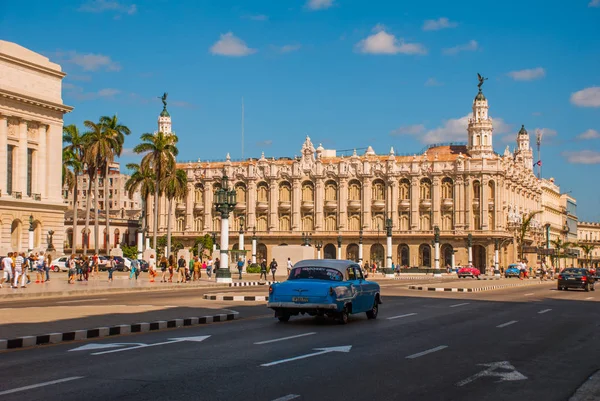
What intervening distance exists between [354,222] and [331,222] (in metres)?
3.12

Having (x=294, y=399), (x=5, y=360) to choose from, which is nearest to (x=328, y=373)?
(x=294, y=399)

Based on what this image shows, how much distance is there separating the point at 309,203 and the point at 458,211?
20.0 m

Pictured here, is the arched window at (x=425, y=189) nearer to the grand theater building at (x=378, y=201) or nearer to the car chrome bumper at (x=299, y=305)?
the grand theater building at (x=378, y=201)

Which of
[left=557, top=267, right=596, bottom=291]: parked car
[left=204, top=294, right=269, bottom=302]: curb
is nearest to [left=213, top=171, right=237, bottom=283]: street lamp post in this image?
[left=204, top=294, right=269, bottom=302]: curb

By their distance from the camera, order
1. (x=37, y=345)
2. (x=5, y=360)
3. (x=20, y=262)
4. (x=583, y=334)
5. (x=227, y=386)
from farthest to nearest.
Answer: (x=20, y=262), (x=583, y=334), (x=37, y=345), (x=5, y=360), (x=227, y=386)

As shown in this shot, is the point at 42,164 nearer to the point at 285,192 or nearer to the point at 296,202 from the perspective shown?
the point at 296,202

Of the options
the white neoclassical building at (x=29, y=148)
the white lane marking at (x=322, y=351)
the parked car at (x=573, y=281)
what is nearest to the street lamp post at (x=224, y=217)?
the parked car at (x=573, y=281)

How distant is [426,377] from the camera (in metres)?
11.1

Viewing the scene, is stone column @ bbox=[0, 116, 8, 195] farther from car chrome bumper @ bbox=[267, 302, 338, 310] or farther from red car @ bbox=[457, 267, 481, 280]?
car chrome bumper @ bbox=[267, 302, 338, 310]

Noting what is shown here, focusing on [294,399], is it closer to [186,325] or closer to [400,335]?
[400,335]

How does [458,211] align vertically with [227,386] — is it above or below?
above

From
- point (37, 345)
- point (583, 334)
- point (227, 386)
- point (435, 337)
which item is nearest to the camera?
point (227, 386)

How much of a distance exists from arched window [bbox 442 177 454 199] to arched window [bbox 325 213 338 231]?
14.6 metres

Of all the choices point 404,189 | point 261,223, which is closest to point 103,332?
point 404,189
